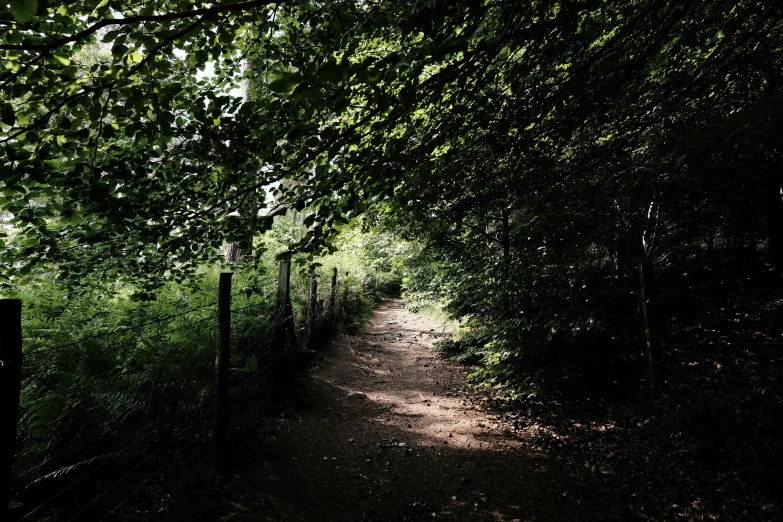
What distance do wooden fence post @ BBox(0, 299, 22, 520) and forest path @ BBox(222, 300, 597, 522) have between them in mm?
2033

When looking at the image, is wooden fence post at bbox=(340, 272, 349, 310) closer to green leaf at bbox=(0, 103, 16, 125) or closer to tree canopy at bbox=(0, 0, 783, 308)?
tree canopy at bbox=(0, 0, 783, 308)

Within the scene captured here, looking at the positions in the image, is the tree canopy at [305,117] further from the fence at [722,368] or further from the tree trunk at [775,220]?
the tree trunk at [775,220]

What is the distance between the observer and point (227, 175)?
3.27m

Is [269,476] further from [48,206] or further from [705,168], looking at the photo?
[705,168]

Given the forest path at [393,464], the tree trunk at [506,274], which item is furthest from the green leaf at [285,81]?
the tree trunk at [506,274]

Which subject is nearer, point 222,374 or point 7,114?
point 7,114

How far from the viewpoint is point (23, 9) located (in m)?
1.61

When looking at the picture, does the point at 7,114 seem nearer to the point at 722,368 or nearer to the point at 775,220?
the point at 722,368

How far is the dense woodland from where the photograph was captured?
8.16ft

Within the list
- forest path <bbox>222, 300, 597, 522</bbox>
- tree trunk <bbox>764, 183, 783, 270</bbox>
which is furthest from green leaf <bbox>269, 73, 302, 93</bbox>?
tree trunk <bbox>764, 183, 783, 270</bbox>

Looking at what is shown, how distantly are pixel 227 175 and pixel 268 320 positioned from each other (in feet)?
12.0

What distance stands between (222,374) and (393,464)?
7.52ft

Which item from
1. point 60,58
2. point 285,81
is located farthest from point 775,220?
point 60,58

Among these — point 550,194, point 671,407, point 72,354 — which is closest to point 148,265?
point 72,354
